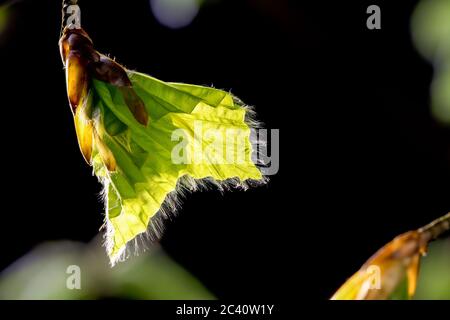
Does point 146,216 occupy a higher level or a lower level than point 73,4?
lower

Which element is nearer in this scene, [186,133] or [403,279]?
[403,279]

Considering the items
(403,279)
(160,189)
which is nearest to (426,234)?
(403,279)

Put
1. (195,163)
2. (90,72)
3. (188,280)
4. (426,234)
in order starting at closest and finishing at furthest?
(426,234) → (90,72) → (195,163) → (188,280)

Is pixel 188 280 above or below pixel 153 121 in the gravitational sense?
below

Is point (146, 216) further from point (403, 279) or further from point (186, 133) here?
point (403, 279)

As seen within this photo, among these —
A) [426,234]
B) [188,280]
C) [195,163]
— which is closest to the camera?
[426,234]

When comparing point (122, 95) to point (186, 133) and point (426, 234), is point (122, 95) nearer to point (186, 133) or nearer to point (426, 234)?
point (186, 133)

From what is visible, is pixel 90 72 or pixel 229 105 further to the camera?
pixel 229 105

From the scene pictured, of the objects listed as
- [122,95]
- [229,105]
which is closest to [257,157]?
[229,105]

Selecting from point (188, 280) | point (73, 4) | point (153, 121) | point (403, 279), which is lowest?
point (188, 280)
